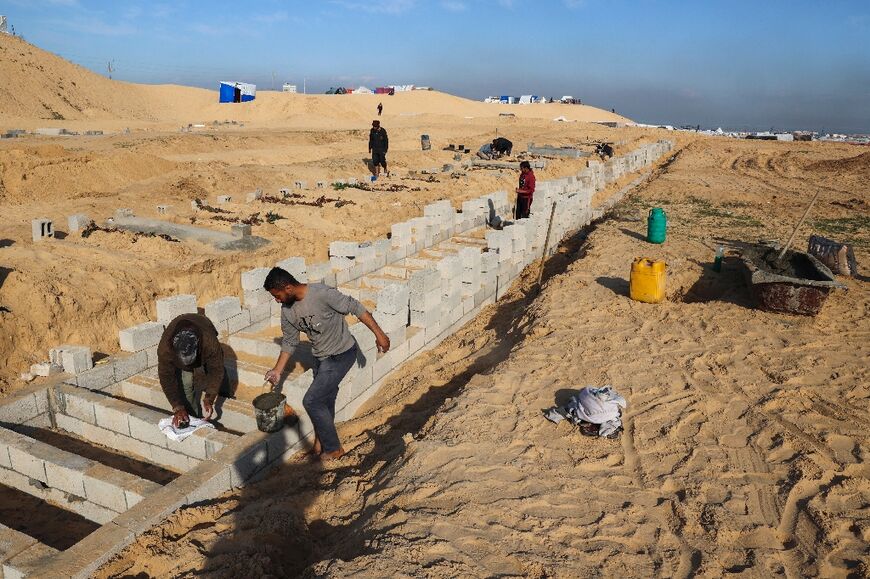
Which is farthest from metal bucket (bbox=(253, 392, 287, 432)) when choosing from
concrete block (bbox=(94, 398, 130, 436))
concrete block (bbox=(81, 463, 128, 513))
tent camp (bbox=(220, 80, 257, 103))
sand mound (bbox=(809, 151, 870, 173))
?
tent camp (bbox=(220, 80, 257, 103))

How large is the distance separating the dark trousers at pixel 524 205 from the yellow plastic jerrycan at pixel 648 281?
12.9 feet

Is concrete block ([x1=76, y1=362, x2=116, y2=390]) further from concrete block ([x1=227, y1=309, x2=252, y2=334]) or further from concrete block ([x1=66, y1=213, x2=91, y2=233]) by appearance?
concrete block ([x1=66, y1=213, x2=91, y2=233])

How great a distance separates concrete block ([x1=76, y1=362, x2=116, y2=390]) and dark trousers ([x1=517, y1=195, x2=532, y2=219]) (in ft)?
25.4

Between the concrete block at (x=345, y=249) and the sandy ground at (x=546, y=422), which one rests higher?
the concrete block at (x=345, y=249)

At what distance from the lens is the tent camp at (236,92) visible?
4334 cm

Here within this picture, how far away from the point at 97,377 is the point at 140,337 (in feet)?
1.68

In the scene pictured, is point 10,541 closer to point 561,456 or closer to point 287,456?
point 287,456

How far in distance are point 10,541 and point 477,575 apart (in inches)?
110

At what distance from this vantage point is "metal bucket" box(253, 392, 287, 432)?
4.41m

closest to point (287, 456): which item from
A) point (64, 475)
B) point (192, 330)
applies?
point (192, 330)

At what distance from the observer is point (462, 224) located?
1119 centimetres

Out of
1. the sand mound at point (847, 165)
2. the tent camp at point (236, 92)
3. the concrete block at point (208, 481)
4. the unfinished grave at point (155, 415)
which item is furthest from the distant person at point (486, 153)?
the tent camp at point (236, 92)

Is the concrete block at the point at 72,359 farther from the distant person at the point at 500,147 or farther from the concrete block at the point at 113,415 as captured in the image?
the distant person at the point at 500,147

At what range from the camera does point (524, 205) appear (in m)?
11.1
